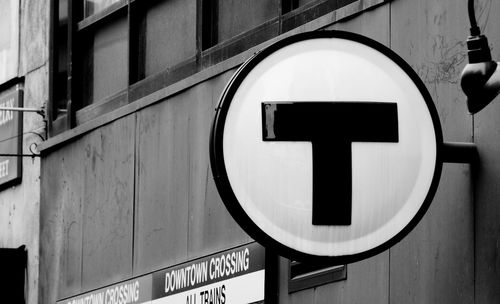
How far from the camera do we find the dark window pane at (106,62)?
1161cm

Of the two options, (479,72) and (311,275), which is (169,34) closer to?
(311,275)

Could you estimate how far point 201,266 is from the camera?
9.61 m

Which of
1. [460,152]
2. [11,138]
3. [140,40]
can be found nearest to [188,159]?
[140,40]

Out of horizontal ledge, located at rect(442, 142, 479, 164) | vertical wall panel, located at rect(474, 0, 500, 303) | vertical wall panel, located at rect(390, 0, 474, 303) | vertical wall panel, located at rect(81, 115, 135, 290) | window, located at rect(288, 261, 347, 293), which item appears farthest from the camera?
vertical wall panel, located at rect(81, 115, 135, 290)

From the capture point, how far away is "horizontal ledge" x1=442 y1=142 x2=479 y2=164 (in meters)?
6.02

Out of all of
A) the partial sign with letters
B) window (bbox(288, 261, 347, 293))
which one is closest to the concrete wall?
the partial sign with letters

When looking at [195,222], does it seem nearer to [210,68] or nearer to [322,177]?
[210,68]

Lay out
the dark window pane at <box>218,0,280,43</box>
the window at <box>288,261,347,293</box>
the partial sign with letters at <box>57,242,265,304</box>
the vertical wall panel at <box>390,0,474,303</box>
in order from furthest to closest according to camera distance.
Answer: the dark window pane at <box>218,0,280,43</box>
the partial sign with letters at <box>57,242,265,304</box>
the window at <box>288,261,347,293</box>
the vertical wall panel at <box>390,0,474,303</box>

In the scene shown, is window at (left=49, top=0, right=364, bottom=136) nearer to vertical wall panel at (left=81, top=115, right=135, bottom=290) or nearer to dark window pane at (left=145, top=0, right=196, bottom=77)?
dark window pane at (left=145, top=0, right=196, bottom=77)

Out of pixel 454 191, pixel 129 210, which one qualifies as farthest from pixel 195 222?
pixel 454 191

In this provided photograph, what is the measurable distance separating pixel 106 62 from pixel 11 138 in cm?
322

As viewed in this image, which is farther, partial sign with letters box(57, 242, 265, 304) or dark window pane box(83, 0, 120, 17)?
dark window pane box(83, 0, 120, 17)

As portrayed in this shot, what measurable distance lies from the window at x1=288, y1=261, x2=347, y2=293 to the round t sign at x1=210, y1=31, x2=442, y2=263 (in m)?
2.33

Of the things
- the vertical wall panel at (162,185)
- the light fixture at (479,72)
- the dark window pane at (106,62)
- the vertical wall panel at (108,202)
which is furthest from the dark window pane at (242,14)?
the light fixture at (479,72)
